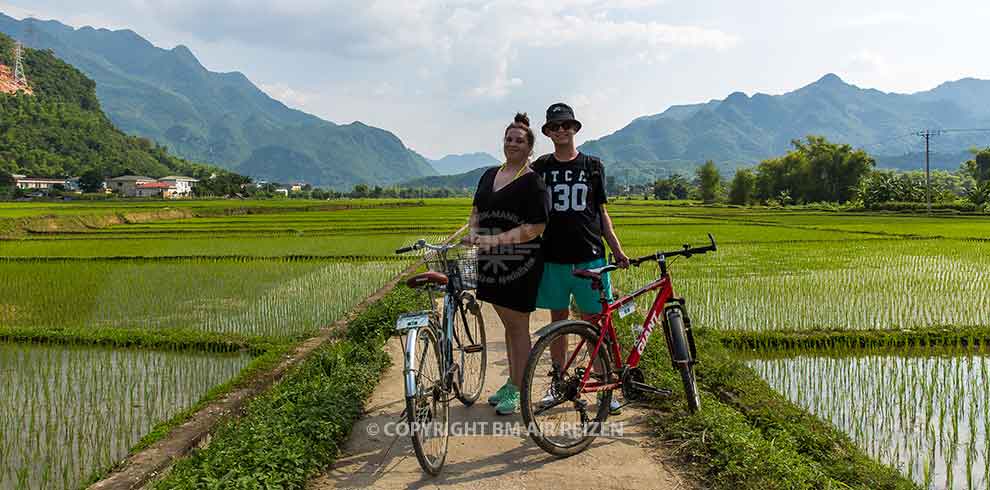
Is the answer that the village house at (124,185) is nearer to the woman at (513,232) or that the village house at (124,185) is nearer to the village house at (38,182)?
the village house at (38,182)

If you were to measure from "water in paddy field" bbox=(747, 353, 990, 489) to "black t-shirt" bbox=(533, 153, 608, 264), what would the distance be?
7.63 feet

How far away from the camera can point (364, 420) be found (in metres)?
4.14

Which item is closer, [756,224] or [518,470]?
[518,470]

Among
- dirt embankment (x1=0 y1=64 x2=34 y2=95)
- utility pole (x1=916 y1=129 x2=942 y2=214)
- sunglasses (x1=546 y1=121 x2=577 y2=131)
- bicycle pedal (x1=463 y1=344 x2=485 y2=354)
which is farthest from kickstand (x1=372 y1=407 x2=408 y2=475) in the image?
dirt embankment (x1=0 y1=64 x2=34 y2=95)

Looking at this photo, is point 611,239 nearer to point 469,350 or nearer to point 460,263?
point 460,263

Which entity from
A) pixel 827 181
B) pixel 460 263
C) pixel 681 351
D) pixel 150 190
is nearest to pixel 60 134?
pixel 150 190

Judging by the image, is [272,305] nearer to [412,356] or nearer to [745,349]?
[745,349]

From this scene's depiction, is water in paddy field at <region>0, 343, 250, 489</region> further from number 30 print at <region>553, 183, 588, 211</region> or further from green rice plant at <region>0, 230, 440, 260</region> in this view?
green rice plant at <region>0, 230, 440, 260</region>

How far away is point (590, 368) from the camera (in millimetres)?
3551

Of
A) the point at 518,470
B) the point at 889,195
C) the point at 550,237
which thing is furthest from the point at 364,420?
the point at 889,195

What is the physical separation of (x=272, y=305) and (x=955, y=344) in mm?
9067

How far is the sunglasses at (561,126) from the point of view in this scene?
366 centimetres

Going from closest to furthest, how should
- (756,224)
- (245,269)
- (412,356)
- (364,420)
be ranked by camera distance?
(412,356), (364,420), (245,269), (756,224)

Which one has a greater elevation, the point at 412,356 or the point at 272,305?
the point at 412,356
